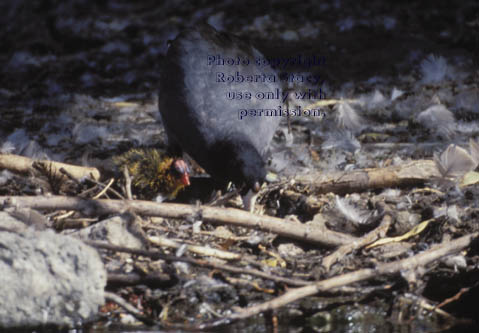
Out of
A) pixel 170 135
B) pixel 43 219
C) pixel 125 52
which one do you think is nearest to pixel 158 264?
pixel 43 219

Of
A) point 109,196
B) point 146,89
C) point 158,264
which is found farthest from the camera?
point 146,89

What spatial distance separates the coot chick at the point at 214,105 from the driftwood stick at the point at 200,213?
55cm

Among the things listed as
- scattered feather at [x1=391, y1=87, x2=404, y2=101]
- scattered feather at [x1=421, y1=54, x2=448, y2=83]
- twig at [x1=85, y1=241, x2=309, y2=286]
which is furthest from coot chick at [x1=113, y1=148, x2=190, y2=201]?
scattered feather at [x1=421, y1=54, x2=448, y2=83]

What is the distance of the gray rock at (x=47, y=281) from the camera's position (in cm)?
219

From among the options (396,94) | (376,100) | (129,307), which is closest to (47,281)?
(129,307)

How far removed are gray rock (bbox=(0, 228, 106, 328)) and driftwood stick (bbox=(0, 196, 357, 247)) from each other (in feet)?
1.55

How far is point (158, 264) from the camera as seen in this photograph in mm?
2594

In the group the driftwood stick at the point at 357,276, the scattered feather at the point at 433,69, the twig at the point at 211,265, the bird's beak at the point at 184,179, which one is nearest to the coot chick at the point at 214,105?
the bird's beak at the point at 184,179

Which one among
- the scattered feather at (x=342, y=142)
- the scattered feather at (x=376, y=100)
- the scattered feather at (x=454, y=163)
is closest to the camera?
the scattered feather at (x=454, y=163)

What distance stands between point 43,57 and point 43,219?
15.9ft

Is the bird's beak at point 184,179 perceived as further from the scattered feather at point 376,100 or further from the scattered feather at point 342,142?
the scattered feather at point 376,100

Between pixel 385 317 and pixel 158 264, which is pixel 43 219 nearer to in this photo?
pixel 158 264

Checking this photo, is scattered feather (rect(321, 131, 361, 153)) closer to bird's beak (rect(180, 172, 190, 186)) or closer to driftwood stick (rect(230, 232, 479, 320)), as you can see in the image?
bird's beak (rect(180, 172, 190, 186))

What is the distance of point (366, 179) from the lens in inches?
133
